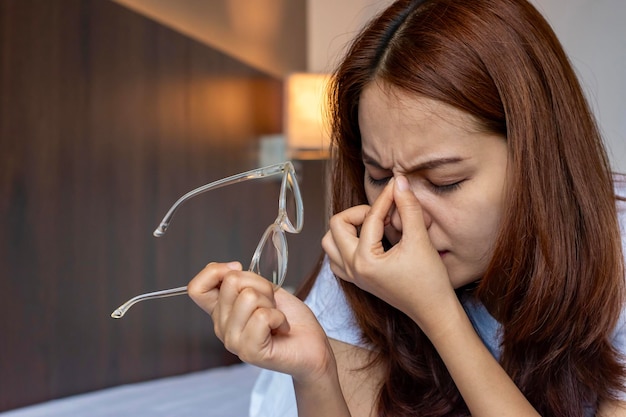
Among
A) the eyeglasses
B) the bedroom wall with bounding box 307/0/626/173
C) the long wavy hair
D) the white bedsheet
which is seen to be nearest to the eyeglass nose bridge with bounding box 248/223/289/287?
the eyeglasses

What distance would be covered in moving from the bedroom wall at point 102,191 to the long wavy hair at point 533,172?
66cm

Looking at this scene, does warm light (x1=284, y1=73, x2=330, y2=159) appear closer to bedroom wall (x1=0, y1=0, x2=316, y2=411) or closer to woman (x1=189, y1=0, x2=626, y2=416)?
bedroom wall (x1=0, y1=0, x2=316, y2=411)

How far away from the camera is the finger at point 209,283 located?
727 millimetres

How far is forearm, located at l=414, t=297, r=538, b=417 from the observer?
2.53 ft

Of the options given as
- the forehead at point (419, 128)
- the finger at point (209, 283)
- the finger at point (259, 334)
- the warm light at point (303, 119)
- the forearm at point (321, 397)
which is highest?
the warm light at point (303, 119)

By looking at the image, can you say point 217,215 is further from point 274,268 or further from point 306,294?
point 274,268

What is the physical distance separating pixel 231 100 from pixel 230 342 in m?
1.62

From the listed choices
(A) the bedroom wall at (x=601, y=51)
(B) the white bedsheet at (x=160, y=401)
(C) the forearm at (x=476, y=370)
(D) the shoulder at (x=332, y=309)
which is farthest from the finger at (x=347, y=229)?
(A) the bedroom wall at (x=601, y=51)

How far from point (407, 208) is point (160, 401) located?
0.81 metres

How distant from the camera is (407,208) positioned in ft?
2.56

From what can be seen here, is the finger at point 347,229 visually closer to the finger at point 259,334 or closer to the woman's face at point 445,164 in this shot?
the woman's face at point 445,164

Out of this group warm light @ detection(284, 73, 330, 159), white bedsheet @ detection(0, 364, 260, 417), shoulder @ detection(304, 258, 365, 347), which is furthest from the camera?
warm light @ detection(284, 73, 330, 159)

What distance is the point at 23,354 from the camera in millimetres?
1307

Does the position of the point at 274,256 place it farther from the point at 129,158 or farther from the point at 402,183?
the point at 129,158
